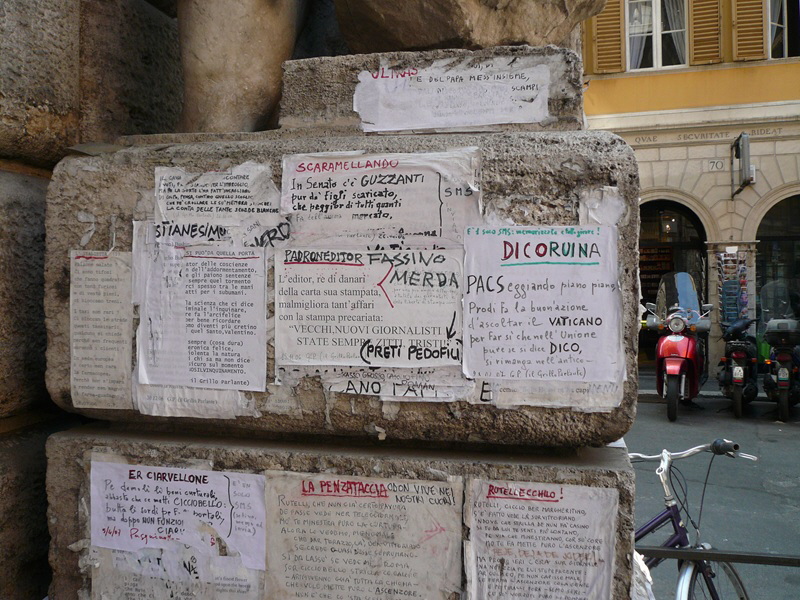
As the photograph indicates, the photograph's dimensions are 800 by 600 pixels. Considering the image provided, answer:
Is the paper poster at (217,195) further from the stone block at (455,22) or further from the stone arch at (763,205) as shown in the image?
the stone arch at (763,205)

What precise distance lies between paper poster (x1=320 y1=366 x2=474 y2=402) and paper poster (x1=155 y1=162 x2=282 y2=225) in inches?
14.8

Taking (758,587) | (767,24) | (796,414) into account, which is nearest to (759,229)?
(767,24)

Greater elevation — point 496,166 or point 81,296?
point 496,166

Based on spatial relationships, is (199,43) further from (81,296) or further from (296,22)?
(81,296)

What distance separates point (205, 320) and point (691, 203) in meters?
11.5

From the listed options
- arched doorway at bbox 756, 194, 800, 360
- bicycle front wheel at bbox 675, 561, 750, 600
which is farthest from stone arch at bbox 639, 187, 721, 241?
bicycle front wheel at bbox 675, 561, 750, 600

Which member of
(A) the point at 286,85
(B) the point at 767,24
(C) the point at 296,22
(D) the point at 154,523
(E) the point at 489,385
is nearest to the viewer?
(E) the point at 489,385

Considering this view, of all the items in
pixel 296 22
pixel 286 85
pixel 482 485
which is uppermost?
pixel 296 22

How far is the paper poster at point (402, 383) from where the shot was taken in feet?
4.26

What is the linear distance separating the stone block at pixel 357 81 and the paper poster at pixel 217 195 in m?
0.22

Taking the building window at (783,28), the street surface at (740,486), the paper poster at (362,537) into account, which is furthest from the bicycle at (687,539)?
the building window at (783,28)

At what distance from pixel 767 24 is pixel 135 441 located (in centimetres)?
1295

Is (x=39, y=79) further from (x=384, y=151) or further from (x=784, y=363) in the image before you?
(x=784, y=363)

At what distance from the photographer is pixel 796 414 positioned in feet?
25.6
